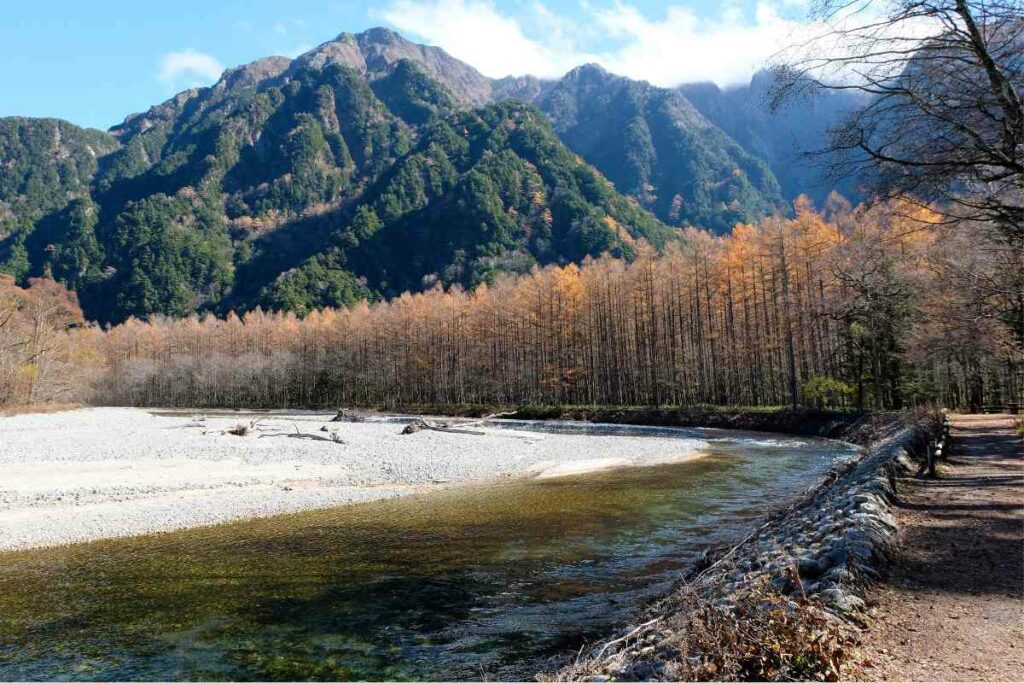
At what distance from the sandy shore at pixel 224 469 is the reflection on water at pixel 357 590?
136 centimetres

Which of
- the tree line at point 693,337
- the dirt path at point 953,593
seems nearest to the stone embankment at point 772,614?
the dirt path at point 953,593

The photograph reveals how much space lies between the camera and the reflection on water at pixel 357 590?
6160 mm

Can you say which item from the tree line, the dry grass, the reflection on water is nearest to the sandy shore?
the reflection on water

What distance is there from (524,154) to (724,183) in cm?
7687

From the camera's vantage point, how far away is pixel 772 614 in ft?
12.8

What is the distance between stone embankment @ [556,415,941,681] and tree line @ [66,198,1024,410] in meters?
3.67

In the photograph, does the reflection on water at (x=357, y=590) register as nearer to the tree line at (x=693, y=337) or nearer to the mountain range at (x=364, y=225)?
the tree line at (x=693, y=337)

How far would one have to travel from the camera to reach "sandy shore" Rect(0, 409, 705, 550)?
1247 cm

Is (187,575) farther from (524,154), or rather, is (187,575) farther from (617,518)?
(524,154)

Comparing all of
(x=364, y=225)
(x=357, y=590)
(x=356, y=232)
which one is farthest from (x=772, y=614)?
(x=364, y=225)

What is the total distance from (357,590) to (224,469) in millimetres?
11591

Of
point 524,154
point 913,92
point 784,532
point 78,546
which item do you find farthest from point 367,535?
point 524,154

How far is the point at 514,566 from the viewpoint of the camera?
9211mm

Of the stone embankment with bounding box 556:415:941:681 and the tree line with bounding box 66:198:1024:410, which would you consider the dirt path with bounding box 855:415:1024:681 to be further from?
the tree line with bounding box 66:198:1024:410
